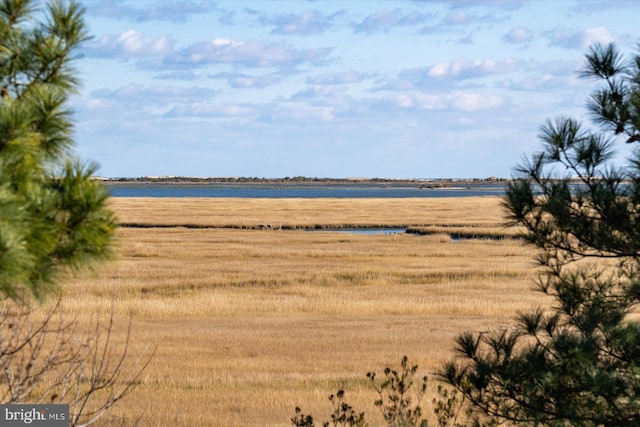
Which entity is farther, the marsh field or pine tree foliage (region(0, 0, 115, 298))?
the marsh field

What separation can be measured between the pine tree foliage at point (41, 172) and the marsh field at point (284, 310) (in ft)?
1.22

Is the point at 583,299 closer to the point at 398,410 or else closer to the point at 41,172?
the point at 398,410

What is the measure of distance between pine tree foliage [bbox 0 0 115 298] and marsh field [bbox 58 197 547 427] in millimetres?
372

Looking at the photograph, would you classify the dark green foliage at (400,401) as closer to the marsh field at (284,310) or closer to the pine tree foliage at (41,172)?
the marsh field at (284,310)

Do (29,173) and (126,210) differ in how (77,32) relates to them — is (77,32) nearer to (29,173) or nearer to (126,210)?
(29,173)

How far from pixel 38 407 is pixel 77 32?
10.6ft

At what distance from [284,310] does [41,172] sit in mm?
21021

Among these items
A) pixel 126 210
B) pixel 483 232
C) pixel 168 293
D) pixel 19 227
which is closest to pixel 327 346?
pixel 168 293

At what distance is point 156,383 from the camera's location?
50.4ft

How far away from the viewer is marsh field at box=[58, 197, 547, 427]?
14219 millimetres

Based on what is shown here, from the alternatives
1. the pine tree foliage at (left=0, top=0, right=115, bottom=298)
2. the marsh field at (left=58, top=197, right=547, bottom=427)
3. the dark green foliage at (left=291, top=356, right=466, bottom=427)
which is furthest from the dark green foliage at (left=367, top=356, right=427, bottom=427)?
the pine tree foliage at (left=0, top=0, right=115, bottom=298)

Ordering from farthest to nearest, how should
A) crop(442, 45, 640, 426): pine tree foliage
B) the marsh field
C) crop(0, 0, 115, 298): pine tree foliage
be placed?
the marsh field < crop(442, 45, 640, 426): pine tree foliage < crop(0, 0, 115, 298): pine tree foliage

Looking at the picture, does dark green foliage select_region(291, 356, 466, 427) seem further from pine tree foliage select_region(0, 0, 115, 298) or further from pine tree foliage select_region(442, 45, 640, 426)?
pine tree foliage select_region(0, 0, 115, 298)

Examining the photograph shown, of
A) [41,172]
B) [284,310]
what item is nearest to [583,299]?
[41,172]
